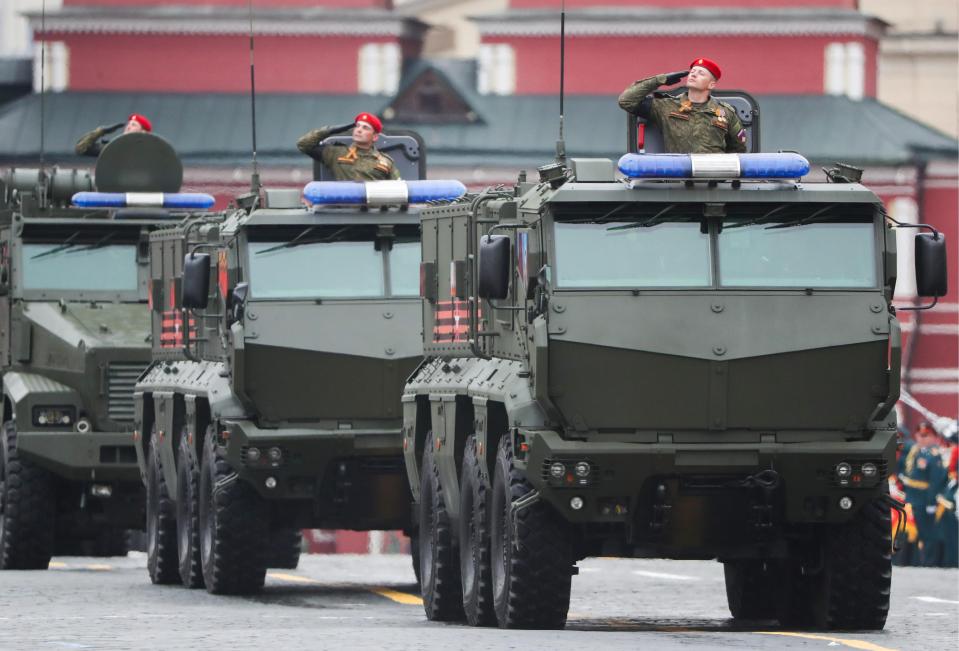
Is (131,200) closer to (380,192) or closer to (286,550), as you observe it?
(286,550)

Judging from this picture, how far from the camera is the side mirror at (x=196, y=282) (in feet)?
75.1

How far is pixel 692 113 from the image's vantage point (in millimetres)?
19312

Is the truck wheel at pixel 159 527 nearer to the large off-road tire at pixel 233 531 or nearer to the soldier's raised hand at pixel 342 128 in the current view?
the large off-road tire at pixel 233 531

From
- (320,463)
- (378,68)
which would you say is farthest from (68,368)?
(378,68)

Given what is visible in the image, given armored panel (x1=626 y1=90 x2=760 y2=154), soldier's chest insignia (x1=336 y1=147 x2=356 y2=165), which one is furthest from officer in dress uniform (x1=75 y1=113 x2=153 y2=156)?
armored panel (x1=626 y1=90 x2=760 y2=154)

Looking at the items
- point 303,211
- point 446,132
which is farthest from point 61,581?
point 446,132

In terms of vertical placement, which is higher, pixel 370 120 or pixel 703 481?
pixel 370 120

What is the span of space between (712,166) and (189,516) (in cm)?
728

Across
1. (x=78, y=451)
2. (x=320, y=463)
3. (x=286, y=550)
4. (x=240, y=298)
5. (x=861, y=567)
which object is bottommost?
(x=286, y=550)

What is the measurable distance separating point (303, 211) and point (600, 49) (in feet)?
154

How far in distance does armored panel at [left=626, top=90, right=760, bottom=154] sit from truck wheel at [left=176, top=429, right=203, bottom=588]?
17.6 ft

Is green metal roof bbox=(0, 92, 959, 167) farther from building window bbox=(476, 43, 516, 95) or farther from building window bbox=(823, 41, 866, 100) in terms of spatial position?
building window bbox=(823, 41, 866, 100)

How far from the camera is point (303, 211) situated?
896 inches

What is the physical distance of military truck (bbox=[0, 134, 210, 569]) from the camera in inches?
1073
